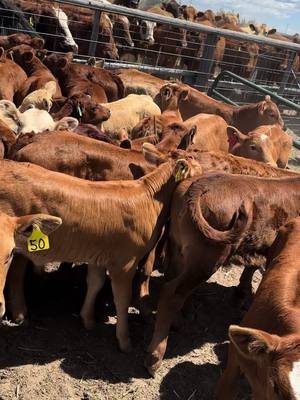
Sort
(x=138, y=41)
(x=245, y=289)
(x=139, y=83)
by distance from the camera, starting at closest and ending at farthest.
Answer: (x=245, y=289)
(x=139, y=83)
(x=138, y=41)

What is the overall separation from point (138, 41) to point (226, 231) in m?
12.6

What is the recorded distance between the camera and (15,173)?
374 centimetres

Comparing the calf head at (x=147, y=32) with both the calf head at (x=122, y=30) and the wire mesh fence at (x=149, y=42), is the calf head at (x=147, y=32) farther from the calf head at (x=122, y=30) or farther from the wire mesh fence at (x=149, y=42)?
the calf head at (x=122, y=30)

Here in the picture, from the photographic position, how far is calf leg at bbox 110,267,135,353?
4160 mm

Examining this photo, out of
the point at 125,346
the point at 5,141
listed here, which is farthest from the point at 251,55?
the point at 125,346

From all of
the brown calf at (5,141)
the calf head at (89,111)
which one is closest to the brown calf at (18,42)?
the calf head at (89,111)

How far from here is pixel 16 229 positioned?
3352mm

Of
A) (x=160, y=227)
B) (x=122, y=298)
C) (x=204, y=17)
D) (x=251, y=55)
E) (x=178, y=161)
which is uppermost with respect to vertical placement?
(x=204, y=17)

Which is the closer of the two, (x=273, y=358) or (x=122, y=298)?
(x=273, y=358)

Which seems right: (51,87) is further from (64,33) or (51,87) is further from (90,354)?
(64,33)

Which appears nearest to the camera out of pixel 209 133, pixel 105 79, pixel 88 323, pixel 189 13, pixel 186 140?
pixel 88 323

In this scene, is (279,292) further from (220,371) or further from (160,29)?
(160,29)

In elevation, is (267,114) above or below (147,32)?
below

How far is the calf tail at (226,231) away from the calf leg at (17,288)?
57.2 inches
